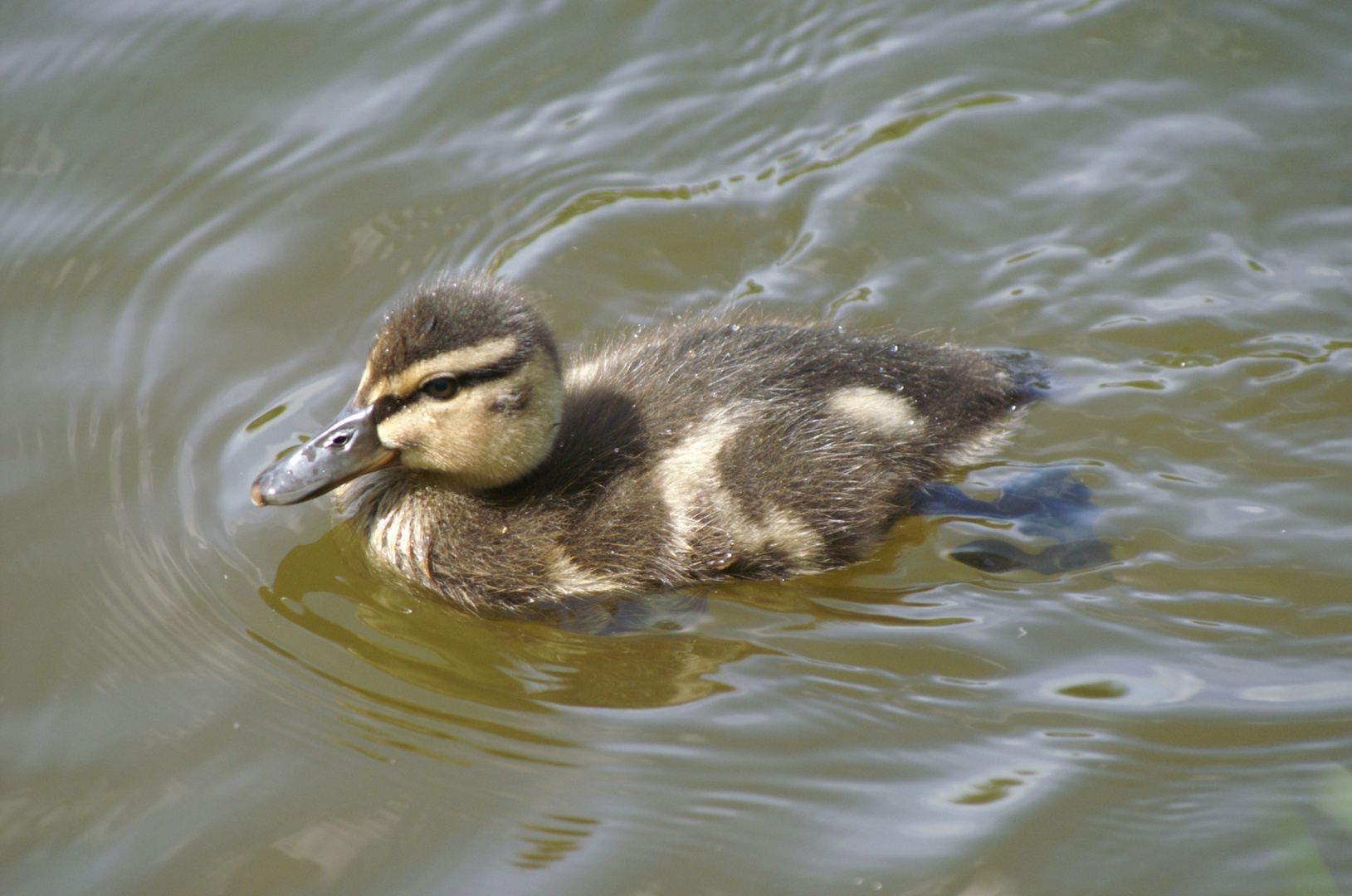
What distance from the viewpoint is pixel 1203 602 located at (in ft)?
9.14

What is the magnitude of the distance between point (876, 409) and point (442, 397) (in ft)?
3.43

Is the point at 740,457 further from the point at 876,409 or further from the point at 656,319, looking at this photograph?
the point at 656,319

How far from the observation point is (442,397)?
270 cm

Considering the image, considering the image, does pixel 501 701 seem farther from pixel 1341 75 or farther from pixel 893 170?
pixel 1341 75

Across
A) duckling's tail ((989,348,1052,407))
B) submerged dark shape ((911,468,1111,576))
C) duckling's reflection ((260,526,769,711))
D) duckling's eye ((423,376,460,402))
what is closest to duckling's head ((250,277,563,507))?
duckling's eye ((423,376,460,402))

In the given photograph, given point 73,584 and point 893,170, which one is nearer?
point 73,584

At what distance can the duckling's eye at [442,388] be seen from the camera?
2.68 metres

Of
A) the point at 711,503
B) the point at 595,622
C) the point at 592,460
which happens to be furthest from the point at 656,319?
the point at 595,622

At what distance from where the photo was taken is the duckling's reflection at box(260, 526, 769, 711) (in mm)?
2584

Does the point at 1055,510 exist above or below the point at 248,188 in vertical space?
below

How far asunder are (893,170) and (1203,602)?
1904 mm

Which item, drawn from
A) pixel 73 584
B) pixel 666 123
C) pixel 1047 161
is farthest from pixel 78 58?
pixel 1047 161

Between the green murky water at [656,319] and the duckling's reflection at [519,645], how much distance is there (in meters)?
0.01

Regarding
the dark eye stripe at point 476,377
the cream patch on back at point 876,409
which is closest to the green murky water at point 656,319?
the cream patch on back at point 876,409
